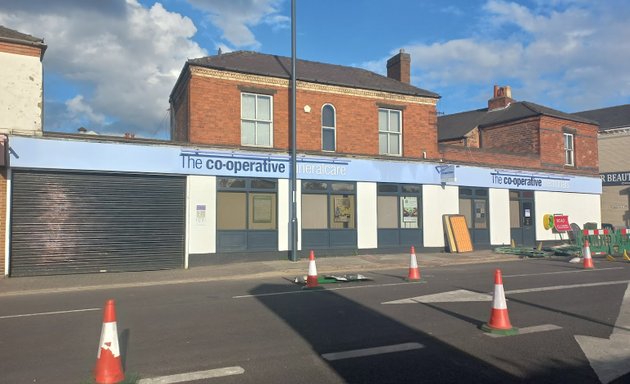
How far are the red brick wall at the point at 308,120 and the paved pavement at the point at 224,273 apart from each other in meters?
4.25

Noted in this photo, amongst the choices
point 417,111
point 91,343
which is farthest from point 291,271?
point 417,111

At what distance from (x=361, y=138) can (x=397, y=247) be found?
463 centimetres

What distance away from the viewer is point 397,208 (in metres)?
19.7

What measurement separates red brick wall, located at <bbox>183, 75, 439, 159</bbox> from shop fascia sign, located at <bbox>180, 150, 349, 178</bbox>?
480 millimetres

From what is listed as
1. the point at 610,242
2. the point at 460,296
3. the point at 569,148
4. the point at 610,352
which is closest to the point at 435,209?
the point at 610,242

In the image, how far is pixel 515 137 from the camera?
85.0ft

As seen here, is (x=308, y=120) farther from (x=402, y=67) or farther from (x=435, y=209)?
(x=402, y=67)

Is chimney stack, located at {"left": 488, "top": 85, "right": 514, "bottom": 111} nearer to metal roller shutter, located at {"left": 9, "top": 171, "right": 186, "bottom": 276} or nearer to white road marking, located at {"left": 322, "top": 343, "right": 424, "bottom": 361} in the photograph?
metal roller shutter, located at {"left": 9, "top": 171, "right": 186, "bottom": 276}

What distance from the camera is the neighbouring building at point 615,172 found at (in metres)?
30.9

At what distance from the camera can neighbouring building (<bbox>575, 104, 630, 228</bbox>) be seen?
30.9 meters

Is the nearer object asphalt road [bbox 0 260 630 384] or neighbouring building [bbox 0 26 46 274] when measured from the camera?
asphalt road [bbox 0 260 630 384]

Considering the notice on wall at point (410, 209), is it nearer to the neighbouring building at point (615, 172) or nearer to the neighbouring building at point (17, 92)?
the neighbouring building at point (17, 92)

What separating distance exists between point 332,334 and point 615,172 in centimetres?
3179

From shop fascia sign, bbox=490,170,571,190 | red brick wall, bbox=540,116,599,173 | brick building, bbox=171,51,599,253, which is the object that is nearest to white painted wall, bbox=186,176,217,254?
brick building, bbox=171,51,599,253
